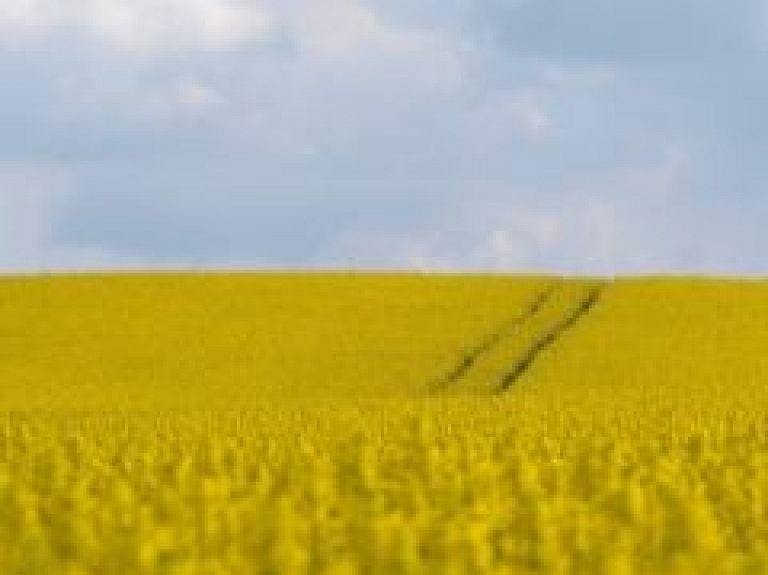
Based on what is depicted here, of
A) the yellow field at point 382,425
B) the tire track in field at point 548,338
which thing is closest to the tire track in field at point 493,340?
the yellow field at point 382,425

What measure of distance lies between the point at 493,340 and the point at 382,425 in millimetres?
24397

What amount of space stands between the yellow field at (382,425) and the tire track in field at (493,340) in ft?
0.39

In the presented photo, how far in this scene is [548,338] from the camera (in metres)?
54.7

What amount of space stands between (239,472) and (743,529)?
4.23 meters

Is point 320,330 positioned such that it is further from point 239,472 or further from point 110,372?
point 239,472

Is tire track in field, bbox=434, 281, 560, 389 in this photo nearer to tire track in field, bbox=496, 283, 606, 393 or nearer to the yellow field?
the yellow field

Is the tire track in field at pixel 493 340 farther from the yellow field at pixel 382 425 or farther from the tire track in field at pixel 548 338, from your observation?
the tire track in field at pixel 548 338

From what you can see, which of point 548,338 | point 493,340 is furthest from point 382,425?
point 493,340

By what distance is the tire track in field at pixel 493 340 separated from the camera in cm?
5062

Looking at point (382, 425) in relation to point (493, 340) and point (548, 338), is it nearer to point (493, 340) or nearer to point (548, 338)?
point (548, 338)

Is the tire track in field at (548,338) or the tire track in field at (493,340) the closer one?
the tire track in field at (548,338)

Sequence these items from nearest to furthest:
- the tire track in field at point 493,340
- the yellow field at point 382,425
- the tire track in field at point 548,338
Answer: the yellow field at point 382,425 < the tire track in field at point 548,338 < the tire track in field at point 493,340

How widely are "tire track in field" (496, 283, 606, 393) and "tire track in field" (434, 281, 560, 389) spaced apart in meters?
0.97

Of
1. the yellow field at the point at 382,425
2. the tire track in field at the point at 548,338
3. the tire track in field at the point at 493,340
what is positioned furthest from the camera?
the tire track in field at the point at 493,340
